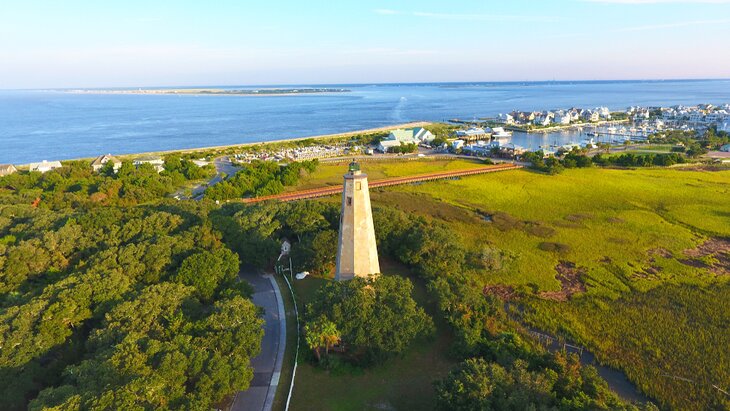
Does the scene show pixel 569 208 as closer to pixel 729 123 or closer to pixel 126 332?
pixel 126 332

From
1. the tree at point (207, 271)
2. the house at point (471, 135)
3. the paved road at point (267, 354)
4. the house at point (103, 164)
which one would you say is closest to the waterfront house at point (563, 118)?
the house at point (471, 135)

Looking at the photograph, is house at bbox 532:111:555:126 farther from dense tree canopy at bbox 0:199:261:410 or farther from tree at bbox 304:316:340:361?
tree at bbox 304:316:340:361

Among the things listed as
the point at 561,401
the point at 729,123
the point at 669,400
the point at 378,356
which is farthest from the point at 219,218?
the point at 729,123

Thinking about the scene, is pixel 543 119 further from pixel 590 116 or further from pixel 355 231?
pixel 355 231

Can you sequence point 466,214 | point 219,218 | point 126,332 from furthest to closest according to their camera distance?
point 466,214 → point 219,218 → point 126,332

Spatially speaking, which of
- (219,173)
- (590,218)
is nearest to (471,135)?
(219,173)

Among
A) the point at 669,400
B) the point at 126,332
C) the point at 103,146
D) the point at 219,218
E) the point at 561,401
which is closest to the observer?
the point at 561,401

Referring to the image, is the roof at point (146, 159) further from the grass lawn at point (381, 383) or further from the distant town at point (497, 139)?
the grass lawn at point (381, 383)

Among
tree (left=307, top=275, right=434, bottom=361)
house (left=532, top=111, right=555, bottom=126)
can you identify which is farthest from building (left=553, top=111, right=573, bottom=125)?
tree (left=307, top=275, right=434, bottom=361)
